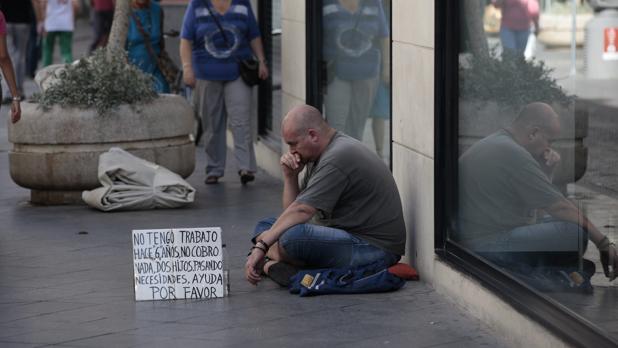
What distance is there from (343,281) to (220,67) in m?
4.55

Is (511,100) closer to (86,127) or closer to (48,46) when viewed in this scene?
(86,127)

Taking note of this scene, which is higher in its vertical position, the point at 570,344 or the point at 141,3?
the point at 141,3

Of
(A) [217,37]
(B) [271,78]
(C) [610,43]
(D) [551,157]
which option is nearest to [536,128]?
(D) [551,157]

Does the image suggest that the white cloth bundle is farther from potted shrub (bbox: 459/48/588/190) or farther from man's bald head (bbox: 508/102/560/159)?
man's bald head (bbox: 508/102/560/159)

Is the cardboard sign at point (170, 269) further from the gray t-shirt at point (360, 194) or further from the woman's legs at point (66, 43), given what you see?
the woman's legs at point (66, 43)

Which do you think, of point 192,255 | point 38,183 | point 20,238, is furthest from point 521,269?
point 38,183

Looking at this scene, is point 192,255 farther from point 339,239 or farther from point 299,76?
point 299,76

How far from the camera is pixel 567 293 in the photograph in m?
5.54

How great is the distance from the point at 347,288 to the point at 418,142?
94 centimetres

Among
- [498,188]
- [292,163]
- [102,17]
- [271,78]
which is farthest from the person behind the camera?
[102,17]

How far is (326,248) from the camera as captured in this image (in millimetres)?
6953

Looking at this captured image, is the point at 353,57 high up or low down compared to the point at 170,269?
up

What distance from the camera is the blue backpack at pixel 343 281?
6.87 metres

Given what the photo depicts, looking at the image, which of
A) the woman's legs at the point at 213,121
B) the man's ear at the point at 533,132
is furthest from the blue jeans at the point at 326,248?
the woman's legs at the point at 213,121
